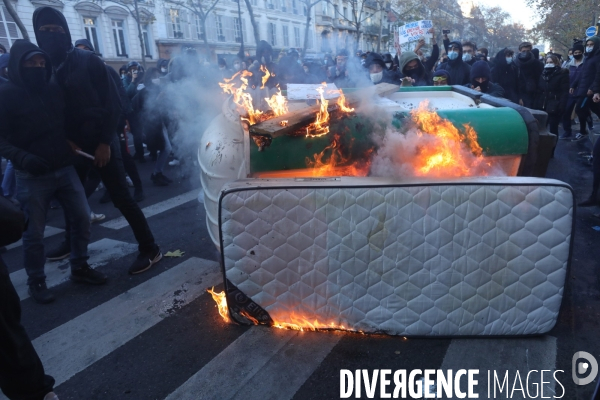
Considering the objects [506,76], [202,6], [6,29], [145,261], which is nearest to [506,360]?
[145,261]

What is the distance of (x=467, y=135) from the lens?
2975mm

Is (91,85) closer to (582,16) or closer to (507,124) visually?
(507,124)

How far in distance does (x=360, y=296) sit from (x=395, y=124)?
4.14 feet

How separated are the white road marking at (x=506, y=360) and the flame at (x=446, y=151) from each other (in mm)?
1106

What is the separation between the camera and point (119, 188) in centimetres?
382

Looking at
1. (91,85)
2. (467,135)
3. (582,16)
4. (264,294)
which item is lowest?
(264,294)

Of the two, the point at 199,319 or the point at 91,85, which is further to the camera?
the point at 91,85

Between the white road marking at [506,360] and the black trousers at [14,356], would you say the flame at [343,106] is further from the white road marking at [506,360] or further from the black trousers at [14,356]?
the black trousers at [14,356]

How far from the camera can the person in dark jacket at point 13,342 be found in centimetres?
198

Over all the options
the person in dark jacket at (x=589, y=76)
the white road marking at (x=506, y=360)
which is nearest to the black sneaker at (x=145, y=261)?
the white road marking at (x=506, y=360)

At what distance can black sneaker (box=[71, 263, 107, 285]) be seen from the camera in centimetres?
372

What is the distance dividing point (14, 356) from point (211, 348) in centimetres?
111

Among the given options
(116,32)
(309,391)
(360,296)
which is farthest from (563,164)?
(116,32)

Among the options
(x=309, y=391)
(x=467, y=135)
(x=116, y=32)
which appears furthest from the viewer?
(x=116, y=32)
